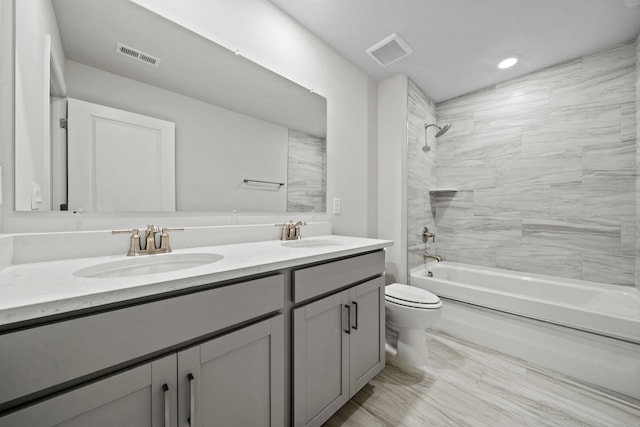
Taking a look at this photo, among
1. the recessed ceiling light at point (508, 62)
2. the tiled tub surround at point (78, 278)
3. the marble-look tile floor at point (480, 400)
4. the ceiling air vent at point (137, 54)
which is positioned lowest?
the marble-look tile floor at point (480, 400)

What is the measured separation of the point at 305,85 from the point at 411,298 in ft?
5.58

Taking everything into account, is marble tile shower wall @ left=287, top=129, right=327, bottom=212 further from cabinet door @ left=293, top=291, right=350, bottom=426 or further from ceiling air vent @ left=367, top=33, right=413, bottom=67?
ceiling air vent @ left=367, top=33, right=413, bottom=67

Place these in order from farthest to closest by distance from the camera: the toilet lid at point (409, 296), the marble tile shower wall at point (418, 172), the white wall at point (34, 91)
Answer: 1. the marble tile shower wall at point (418, 172)
2. the toilet lid at point (409, 296)
3. the white wall at point (34, 91)

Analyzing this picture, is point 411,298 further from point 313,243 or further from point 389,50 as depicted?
point 389,50

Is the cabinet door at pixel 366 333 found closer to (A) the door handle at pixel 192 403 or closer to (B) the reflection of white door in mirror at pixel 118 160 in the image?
(A) the door handle at pixel 192 403

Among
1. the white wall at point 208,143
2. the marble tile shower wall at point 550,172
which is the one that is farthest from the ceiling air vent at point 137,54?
the marble tile shower wall at point 550,172

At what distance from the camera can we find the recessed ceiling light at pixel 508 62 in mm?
2033

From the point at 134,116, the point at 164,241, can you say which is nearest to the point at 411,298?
the point at 164,241

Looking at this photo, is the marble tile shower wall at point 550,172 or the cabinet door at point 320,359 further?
the marble tile shower wall at point 550,172

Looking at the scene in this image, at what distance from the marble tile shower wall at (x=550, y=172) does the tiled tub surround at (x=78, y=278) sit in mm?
2074

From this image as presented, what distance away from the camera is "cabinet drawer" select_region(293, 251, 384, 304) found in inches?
39.2

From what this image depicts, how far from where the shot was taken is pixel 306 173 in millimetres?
1724

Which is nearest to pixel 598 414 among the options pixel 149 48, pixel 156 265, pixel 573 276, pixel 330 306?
pixel 573 276

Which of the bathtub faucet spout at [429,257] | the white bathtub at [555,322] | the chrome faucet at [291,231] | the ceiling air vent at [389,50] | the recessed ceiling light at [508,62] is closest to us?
the white bathtub at [555,322]
